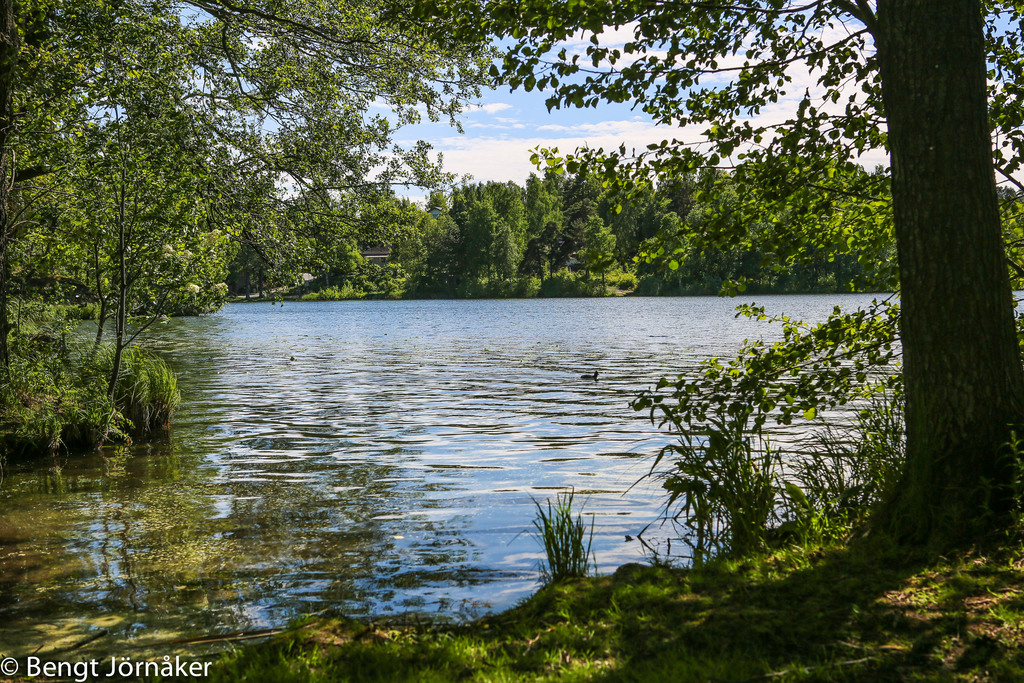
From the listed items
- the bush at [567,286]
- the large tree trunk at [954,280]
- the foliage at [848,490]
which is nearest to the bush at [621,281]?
the bush at [567,286]

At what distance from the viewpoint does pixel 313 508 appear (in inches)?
373

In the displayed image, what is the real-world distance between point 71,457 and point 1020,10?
13.9 m

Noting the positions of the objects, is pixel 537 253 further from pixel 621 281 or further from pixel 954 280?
pixel 954 280

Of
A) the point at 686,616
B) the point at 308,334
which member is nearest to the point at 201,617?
the point at 686,616

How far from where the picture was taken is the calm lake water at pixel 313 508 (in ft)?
20.2

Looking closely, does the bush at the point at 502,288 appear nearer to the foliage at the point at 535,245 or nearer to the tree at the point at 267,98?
the foliage at the point at 535,245

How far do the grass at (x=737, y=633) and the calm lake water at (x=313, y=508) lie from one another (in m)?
1.34

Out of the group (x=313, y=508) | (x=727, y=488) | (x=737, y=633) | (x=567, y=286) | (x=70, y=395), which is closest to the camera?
(x=737, y=633)

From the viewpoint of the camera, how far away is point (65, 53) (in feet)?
34.6

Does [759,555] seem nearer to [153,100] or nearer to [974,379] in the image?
[974,379]
